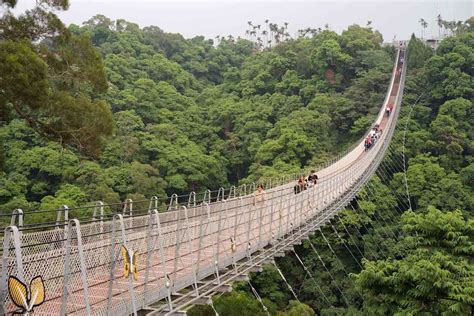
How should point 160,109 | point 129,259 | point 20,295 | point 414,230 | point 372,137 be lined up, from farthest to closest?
point 160,109
point 372,137
point 414,230
point 129,259
point 20,295

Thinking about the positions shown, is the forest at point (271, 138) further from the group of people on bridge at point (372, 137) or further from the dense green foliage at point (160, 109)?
the group of people on bridge at point (372, 137)

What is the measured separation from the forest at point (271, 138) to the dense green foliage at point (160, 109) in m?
0.05

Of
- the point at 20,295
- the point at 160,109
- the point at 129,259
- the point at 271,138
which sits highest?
the point at 160,109

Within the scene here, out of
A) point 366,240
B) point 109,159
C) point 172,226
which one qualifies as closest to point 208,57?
point 109,159

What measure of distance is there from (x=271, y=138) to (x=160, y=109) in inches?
223

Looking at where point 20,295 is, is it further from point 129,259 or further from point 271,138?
point 271,138

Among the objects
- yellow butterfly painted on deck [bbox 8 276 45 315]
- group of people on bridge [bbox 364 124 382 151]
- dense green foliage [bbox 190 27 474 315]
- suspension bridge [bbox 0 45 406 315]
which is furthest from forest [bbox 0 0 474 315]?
yellow butterfly painted on deck [bbox 8 276 45 315]

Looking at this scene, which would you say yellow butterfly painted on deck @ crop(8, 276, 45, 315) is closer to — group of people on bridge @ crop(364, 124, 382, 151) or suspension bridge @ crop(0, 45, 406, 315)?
suspension bridge @ crop(0, 45, 406, 315)

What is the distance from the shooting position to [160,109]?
86.7 ft

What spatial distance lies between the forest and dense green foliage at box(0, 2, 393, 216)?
0.15ft

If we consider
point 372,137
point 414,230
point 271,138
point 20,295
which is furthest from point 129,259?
point 271,138

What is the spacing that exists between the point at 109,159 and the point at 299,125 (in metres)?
8.72

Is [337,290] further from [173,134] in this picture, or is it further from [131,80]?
[131,80]

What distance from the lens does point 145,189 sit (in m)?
19.6
